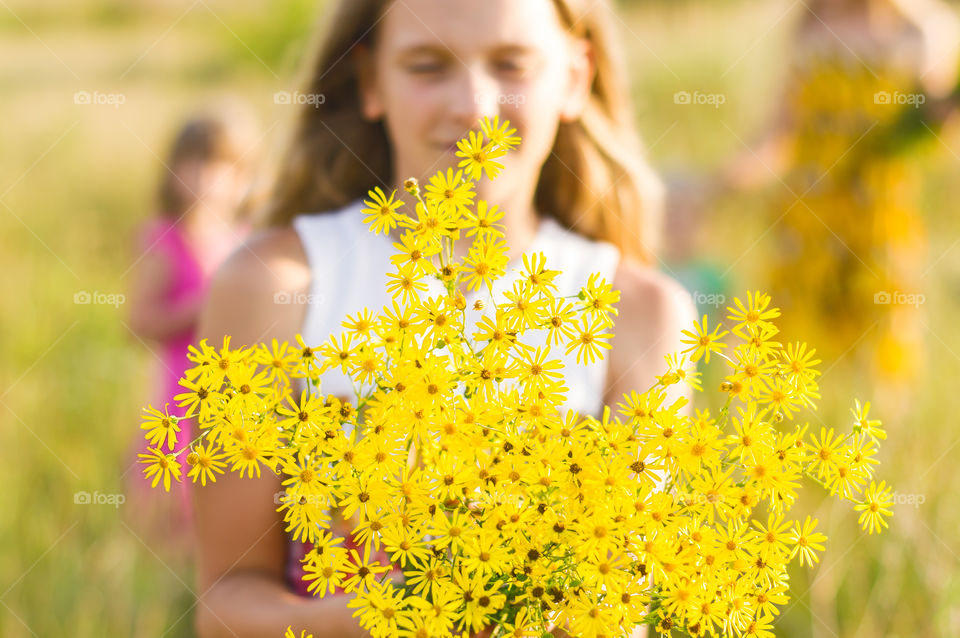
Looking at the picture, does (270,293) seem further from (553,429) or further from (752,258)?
(752,258)

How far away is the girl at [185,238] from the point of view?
8.49ft

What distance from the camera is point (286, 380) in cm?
63

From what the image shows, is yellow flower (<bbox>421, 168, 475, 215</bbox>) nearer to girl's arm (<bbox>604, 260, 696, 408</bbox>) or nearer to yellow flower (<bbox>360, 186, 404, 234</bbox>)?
yellow flower (<bbox>360, 186, 404, 234</bbox>)

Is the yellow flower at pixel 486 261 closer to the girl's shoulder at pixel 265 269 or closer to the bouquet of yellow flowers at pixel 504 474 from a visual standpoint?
the bouquet of yellow flowers at pixel 504 474

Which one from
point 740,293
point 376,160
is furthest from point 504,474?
point 740,293

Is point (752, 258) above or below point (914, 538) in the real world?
above

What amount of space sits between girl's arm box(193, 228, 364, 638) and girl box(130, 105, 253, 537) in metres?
1.17

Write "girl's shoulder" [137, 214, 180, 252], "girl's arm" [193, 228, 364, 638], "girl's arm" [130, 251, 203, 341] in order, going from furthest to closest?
1. "girl's shoulder" [137, 214, 180, 252]
2. "girl's arm" [130, 251, 203, 341]
3. "girl's arm" [193, 228, 364, 638]

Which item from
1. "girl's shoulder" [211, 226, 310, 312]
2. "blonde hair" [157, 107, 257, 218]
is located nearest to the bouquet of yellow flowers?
"girl's shoulder" [211, 226, 310, 312]

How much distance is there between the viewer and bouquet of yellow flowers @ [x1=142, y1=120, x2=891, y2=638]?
23.3 inches

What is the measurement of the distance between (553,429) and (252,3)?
29.4ft

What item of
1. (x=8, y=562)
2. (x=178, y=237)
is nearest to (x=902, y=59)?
(x=178, y=237)

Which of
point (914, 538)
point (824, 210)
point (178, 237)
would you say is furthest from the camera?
point (824, 210)

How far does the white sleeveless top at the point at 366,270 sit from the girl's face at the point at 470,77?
5.6 inches
